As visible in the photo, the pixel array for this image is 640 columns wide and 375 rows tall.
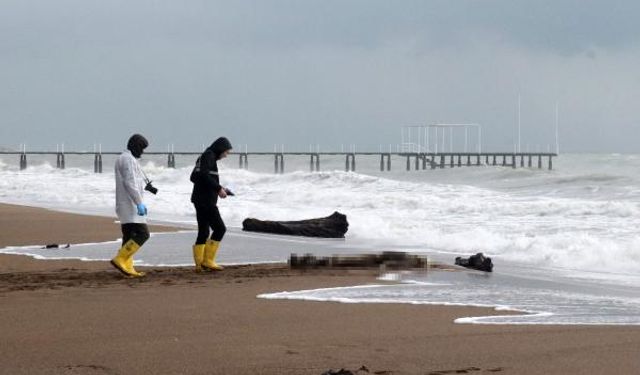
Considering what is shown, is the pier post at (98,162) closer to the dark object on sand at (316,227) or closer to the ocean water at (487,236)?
the ocean water at (487,236)

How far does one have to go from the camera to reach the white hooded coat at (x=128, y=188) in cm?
848

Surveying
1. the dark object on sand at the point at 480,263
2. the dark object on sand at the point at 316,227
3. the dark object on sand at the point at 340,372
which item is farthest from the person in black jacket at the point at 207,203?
the dark object on sand at the point at 340,372

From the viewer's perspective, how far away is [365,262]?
31.6ft

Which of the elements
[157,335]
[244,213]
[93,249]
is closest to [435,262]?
[93,249]

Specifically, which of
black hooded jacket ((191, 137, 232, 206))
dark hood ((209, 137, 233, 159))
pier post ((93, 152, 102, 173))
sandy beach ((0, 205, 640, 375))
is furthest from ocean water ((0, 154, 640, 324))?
pier post ((93, 152, 102, 173))

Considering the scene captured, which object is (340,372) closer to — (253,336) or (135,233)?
(253,336)

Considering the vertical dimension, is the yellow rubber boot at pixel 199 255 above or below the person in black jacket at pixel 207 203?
below

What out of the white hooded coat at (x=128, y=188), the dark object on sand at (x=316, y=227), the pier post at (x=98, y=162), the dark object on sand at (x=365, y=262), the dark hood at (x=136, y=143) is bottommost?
the dark object on sand at (x=365, y=262)

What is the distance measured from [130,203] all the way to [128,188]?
139mm

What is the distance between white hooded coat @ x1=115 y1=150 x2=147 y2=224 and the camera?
8484 mm

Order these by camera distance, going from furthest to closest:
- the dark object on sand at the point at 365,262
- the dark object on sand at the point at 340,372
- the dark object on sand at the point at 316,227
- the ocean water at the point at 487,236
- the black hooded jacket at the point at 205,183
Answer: the dark object on sand at the point at 316,227, the dark object on sand at the point at 365,262, the black hooded jacket at the point at 205,183, the ocean water at the point at 487,236, the dark object on sand at the point at 340,372

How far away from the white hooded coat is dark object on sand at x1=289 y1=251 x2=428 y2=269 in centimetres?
181

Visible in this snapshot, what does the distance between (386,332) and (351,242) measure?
25.5ft

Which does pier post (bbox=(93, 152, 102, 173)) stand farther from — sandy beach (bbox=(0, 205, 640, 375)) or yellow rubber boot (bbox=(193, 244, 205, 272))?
sandy beach (bbox=(0, 205, 640, 375))
